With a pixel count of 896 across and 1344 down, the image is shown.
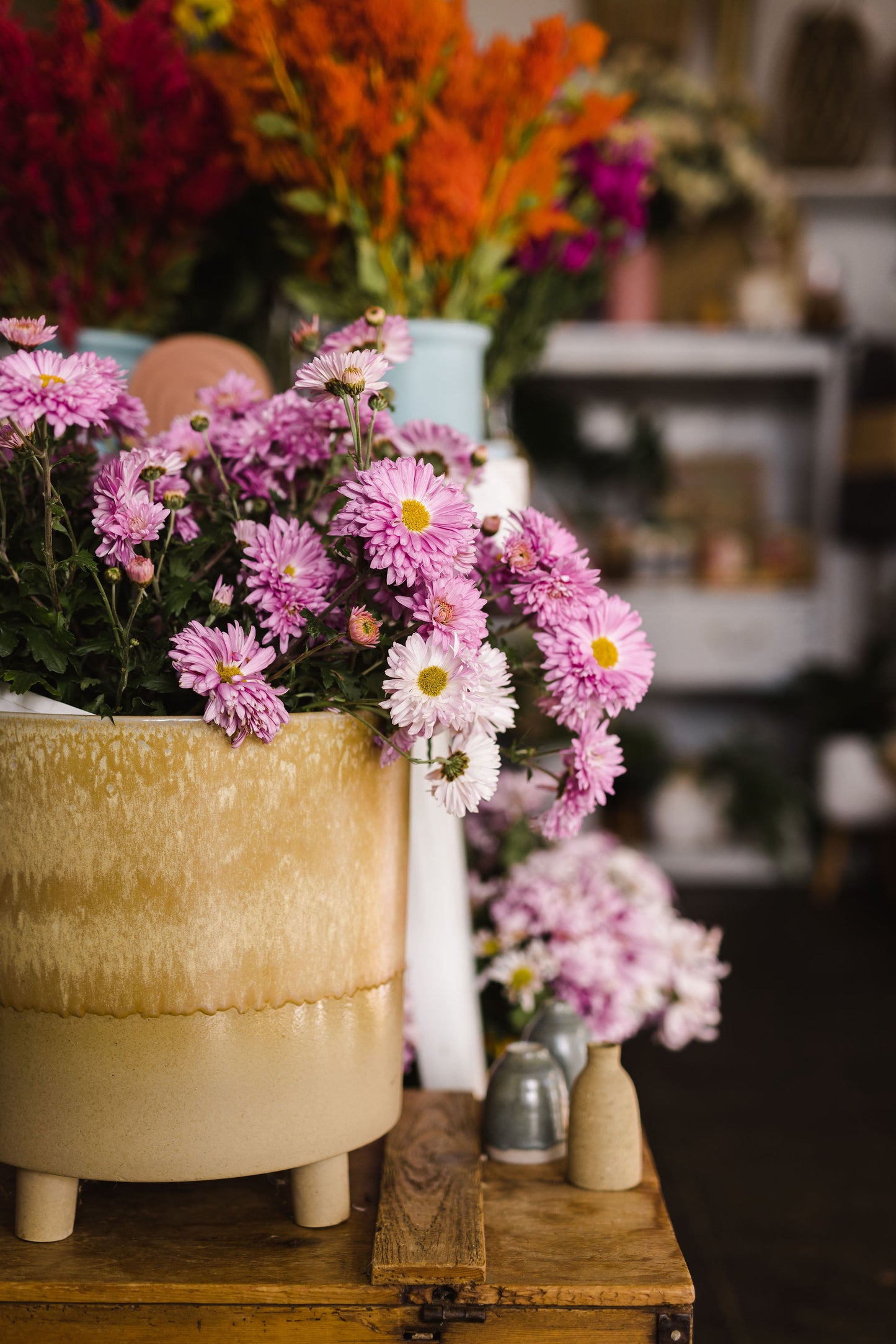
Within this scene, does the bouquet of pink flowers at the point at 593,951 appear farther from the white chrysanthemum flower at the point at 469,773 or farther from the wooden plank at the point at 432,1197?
the white chrysanthemum flower at the point at 469,773

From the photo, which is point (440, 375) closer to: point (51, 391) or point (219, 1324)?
point (51, 391)

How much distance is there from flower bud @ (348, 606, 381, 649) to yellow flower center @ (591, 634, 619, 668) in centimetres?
12

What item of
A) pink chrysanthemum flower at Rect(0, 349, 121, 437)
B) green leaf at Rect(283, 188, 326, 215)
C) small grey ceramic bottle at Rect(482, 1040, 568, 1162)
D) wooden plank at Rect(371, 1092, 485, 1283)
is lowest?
wooden plank at Rect(371, 1092, 485, 1283)

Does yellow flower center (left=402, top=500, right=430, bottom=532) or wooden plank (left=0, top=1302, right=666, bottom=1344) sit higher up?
yellow flower center (left=402, top=500, right=430, bottom=532)

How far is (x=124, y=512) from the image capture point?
0.58 m

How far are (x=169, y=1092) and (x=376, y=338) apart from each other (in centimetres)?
41

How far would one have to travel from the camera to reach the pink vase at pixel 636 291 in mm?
3666

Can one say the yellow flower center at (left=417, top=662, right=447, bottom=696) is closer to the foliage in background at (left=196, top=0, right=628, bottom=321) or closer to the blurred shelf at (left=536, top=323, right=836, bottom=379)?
the foliage in background at (left=196, top=0, right=628, bottom=321)

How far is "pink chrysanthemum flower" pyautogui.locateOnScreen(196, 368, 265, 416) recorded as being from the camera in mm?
716

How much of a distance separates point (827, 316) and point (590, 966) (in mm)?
3012

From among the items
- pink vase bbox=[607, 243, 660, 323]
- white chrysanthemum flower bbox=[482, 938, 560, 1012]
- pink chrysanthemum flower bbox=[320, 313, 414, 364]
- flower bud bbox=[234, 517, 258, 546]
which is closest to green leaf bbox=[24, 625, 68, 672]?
flower bud bbox=[234, 517, 258, 546]

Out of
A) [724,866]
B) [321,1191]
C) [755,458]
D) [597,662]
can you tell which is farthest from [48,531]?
[755,458]

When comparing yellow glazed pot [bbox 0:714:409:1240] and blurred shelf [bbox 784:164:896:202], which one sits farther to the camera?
blurred shelf [bbox 784:164:896:202]

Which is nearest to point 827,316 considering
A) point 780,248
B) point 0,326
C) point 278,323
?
point 780,248
